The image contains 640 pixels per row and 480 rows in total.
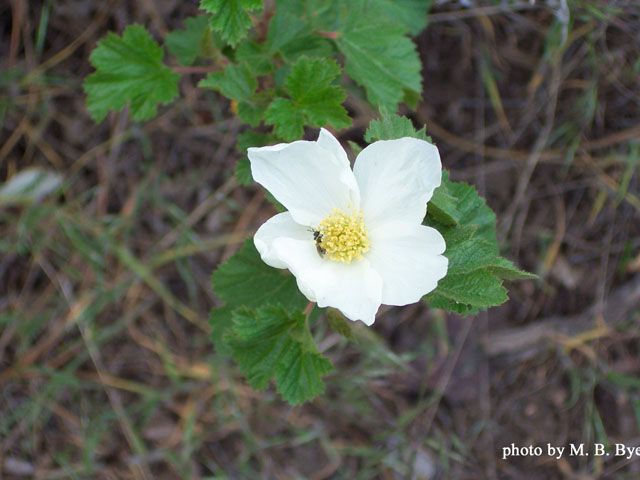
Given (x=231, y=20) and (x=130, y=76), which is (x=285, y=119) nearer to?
(x=231, y=20)

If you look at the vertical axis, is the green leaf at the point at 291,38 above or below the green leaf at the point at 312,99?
above

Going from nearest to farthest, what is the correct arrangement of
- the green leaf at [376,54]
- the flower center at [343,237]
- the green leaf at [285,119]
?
the flower center at [343,237] < the green leaf at [285,119] < the green leaf at [376,54]

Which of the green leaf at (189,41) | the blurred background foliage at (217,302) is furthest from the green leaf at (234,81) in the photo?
the blurred background foliage at (217,302)

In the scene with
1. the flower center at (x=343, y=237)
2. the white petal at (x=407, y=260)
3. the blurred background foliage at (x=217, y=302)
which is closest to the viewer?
the white petal at (x=407, y=260)

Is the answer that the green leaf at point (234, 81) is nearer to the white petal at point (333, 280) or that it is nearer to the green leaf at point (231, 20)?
the green leaf at point (231, 20)

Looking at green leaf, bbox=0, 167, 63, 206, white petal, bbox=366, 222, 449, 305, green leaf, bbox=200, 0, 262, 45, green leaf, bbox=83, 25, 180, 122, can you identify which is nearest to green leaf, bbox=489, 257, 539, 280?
white petal, bbox=366, 222, 449, 305

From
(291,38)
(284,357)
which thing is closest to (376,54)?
(291,38)

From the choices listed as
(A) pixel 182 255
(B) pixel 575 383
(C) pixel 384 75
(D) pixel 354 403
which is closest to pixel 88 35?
(A) pixel 182 255

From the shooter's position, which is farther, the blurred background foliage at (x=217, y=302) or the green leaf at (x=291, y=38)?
the blurred background foliage at (x=217, y=302)
